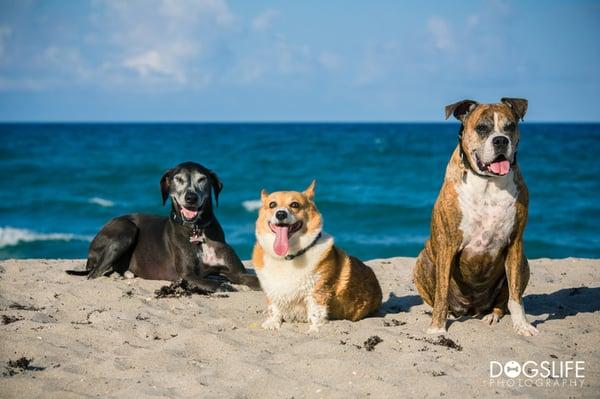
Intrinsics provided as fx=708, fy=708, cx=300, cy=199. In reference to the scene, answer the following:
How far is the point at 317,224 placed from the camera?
6.80m

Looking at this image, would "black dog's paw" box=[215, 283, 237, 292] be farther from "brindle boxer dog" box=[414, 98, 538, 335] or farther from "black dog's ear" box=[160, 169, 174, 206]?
"brindle boxer dog" box=[414, 98, 538, 335]

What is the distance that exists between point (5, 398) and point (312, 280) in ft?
9.35

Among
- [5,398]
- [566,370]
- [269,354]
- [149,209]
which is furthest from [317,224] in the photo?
[149,209]

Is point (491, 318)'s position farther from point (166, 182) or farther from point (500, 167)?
point (166, 182)

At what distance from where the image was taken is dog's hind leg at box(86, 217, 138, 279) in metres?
9.23

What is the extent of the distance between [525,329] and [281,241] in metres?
2.39

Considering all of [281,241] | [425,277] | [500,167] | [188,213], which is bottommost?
[425,277]

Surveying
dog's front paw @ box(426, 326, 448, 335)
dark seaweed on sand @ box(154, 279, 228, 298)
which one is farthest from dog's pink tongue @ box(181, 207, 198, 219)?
dog's front paw @ box(426, 326, 448, 335)

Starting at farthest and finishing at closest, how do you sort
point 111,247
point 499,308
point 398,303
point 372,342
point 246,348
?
point 111,247, point 398,303, point 499,308, point 372,342, point 246,348

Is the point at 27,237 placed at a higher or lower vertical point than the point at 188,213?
lower

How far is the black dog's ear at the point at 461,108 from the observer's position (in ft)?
21.5

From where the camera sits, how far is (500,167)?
6227mm

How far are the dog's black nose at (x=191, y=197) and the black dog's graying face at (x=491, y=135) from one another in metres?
3.50

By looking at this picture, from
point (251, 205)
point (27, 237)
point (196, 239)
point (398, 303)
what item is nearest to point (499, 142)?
point (398, 303)
